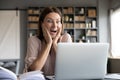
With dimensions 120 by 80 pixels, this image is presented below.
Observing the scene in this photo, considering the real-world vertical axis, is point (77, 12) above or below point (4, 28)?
above

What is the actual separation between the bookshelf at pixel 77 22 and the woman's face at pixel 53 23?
6.07 metres

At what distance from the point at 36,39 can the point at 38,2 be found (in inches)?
252

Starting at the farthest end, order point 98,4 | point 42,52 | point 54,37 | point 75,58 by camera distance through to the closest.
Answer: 1. point 98,4
2. point 54,37
3. point 42,52
4. point 75,58

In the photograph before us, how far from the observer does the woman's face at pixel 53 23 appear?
209 centimetres

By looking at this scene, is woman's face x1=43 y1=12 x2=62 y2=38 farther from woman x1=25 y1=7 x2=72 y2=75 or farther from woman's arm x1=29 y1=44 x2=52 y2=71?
woman's arm x1=29 y1=44 x2=52 y2=71

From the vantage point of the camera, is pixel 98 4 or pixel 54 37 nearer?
pixel 54 37

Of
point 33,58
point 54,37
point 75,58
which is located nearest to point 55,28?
point 54,37

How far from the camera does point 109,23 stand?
8453 millimetres

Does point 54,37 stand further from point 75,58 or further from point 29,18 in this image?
point 29,18

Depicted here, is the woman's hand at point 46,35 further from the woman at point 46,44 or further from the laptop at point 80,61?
the laptop at point 80,61

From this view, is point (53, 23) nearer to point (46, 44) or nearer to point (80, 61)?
point (46, 44)

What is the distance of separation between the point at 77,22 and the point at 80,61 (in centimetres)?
692

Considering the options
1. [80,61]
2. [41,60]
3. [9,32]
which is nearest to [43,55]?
[41,60]

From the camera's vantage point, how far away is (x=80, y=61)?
5.11 feet
